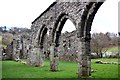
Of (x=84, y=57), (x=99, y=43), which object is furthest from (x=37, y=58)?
(x=99, y=43)

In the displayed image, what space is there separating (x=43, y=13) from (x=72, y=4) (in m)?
6.18

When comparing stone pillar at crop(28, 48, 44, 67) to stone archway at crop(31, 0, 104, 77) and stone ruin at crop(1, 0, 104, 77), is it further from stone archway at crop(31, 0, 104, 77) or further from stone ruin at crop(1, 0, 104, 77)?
stone archway at crop(31, 0, 104, 77)

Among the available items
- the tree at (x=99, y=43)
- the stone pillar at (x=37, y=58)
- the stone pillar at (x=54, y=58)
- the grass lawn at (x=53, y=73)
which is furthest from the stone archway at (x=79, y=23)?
the tree at (x=99, y=43)

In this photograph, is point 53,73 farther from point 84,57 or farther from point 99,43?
point 99,43

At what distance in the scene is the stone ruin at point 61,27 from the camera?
12438mm

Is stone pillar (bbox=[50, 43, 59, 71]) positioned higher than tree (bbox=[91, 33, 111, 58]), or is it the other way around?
tree (bbox=[91, 33, 111, 58])

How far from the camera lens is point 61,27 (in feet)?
52.5

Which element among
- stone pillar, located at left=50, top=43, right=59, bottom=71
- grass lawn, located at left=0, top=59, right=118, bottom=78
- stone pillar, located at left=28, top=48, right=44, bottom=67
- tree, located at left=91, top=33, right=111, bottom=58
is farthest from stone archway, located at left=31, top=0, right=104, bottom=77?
tree, located at left=91, top=33, right=111, bottom=58

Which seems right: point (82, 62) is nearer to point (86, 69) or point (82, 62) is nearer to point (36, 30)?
point (86, 69)

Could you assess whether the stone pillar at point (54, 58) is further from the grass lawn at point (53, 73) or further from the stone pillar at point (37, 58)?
the stone pillar at point (37, 58)

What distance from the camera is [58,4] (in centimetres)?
1595

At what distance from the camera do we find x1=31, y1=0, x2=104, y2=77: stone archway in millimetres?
12203

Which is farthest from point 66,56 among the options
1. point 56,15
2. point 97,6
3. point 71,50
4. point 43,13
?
point 97,6

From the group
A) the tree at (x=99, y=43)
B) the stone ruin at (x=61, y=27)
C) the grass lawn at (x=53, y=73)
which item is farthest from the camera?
the tree at (x=99, y=43)
